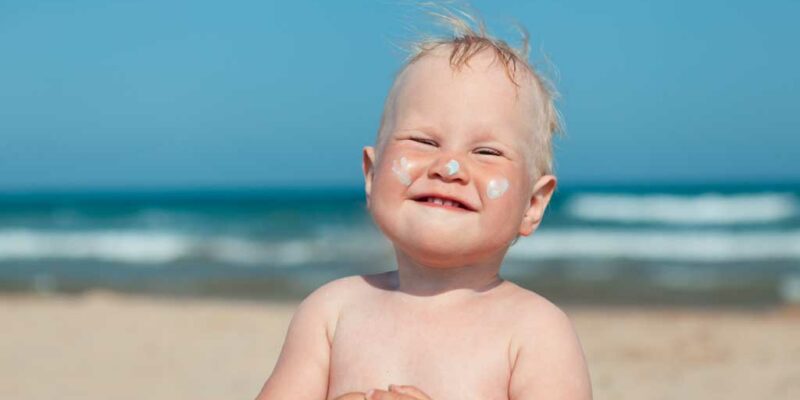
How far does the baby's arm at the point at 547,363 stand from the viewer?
8.44 ft

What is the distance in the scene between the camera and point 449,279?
2807 mm

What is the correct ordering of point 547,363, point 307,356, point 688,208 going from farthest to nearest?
point 688,208 < point 307,356 < point 547,363

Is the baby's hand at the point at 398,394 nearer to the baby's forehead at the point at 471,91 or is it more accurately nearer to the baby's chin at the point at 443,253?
the baby's chin at the point at 443,253

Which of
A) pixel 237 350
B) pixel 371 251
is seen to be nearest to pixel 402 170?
pixel 237 350

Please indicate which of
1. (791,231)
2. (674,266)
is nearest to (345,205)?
(791,231)

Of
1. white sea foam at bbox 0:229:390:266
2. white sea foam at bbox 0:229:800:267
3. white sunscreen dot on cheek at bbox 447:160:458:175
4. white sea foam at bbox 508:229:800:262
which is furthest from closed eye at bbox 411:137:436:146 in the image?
white sea foam at bbox 0:229:390:266

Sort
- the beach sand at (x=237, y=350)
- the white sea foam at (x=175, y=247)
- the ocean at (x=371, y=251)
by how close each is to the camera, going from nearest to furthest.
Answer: the beach sand at (x=237, y=350)
the ocean at (x=371, y=251)
the white sea foam at (x=175, y=247)

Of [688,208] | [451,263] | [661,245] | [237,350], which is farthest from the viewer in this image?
[688,208]

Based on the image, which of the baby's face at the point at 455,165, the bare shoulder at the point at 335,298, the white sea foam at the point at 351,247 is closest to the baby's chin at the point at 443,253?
the baby's face at the point at 455,165

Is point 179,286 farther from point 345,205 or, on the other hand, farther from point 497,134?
point 345,205

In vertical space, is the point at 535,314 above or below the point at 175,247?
above

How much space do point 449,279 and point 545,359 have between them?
357mm

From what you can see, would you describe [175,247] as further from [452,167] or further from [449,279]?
[452,167]

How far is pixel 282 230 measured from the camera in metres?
25.3
